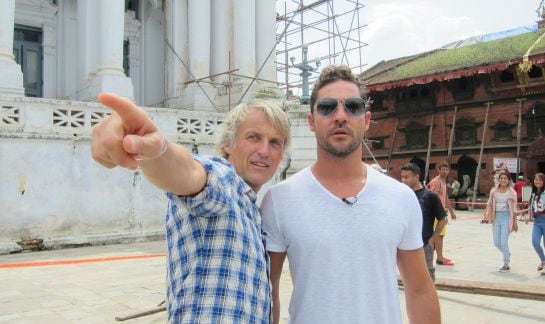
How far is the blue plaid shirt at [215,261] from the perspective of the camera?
5.74 ft

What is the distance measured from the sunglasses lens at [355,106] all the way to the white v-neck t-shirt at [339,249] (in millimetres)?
356

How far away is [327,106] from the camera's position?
7.36 ft

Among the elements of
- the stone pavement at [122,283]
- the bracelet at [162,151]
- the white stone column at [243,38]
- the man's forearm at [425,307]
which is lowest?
the stone pavement at [122,283]

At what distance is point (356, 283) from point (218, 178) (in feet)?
2.44

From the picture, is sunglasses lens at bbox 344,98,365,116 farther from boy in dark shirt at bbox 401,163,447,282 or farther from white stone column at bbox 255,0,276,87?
→ white stone column at bbox 255,0,276,87

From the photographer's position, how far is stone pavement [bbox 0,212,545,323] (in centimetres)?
563

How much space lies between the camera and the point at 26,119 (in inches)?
419

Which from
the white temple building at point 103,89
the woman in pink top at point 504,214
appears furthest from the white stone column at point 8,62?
the woman in pink top at point 504,214

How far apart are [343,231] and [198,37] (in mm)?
14528

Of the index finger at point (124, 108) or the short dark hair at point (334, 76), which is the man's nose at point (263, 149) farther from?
the index finger at point (124, 108)

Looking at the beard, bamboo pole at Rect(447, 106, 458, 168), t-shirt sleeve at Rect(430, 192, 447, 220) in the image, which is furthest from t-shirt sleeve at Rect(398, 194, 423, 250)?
bamboo pole at Rect(447, 106, 458, 168)

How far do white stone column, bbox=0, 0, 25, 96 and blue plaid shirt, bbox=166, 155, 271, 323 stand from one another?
1071 cm

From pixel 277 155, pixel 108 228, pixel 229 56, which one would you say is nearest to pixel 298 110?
pixel 229 56

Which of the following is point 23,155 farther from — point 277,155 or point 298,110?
point 277,155
